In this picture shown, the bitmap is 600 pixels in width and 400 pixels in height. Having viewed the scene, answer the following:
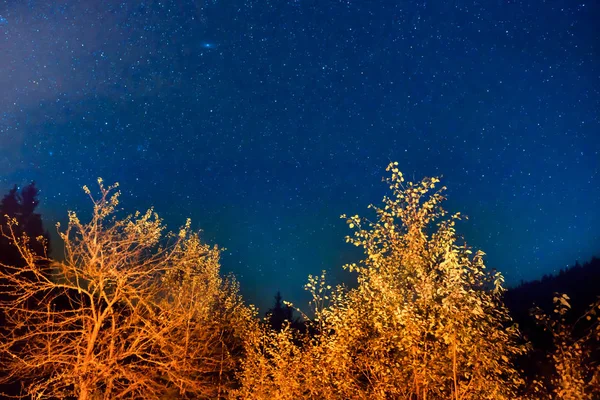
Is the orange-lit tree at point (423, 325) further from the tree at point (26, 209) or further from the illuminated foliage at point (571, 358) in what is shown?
the tree at point (26, 209)

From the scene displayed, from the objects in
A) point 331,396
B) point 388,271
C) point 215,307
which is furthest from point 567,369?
point 215,307

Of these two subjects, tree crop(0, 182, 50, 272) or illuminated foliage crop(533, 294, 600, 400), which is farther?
tree crop(0, 182, 50, 272)

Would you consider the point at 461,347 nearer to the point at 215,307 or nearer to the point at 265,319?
the point at 265,319

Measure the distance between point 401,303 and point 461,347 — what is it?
143 cm

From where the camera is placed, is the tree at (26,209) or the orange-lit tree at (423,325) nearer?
the orange-lit tree at (423,325)

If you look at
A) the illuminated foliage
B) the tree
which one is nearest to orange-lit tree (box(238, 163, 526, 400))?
the illuminated foliage

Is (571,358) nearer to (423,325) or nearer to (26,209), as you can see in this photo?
(423,325)

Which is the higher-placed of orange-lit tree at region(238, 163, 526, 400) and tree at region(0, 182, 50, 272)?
tree at region(0, 182, 50, 272)

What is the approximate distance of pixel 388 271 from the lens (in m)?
9.55

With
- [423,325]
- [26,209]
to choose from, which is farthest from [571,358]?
[26,209]

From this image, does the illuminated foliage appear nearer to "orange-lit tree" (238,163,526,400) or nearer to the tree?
"orange-lit tree" (238,163,526,400)

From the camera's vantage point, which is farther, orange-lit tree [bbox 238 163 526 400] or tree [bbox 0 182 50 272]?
tree [bbox 0 182 50 272]

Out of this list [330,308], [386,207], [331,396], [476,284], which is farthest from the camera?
[330,308]

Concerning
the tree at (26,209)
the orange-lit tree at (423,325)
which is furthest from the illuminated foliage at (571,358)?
the tree at (26,209)
